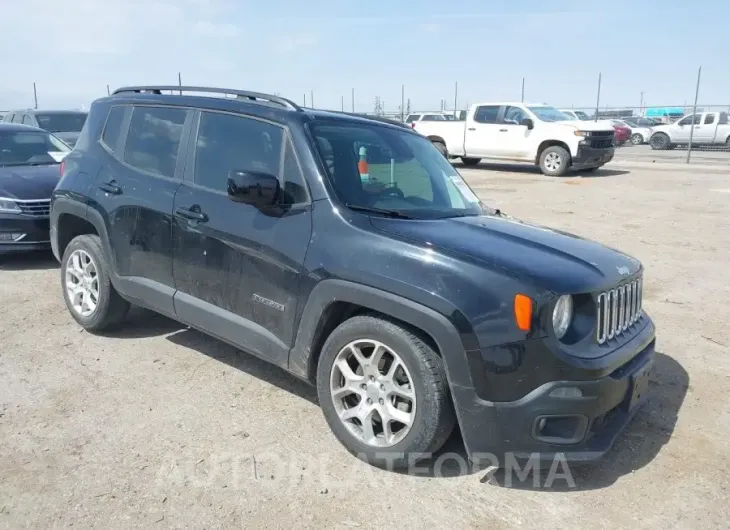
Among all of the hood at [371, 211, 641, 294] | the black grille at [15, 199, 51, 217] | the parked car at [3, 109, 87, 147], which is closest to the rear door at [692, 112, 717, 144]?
the parked car at [3, 109, 87, 147]

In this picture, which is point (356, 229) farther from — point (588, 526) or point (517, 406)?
point (588, 526)

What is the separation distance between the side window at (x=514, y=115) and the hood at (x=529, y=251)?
580 inches

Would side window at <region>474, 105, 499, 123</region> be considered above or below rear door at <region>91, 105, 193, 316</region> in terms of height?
above

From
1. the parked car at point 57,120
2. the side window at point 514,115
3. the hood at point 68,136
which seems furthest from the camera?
the side window at point 514,115

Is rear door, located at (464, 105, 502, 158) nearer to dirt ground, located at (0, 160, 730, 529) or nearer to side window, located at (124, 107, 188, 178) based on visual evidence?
dirt ground, located at (0, 160, 730, 529)

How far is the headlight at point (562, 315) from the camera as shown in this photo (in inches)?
116

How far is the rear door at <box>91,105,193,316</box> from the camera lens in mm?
4289

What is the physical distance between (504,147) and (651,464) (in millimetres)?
15527

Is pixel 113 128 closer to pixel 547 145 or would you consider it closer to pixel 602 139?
pixel 547 145

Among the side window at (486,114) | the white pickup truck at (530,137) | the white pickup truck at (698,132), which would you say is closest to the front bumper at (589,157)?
the white pickup truck at (530,137)

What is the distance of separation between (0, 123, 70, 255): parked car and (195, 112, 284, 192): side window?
3.76 meters

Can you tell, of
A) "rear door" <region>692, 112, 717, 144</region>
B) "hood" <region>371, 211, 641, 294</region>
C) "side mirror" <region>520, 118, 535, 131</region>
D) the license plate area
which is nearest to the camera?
"hood" <region>371, 211, 641, 294</region>

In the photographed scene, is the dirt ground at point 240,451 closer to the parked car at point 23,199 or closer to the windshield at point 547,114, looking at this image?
the parked car at point 23,199

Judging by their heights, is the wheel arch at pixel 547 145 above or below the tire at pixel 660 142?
above
